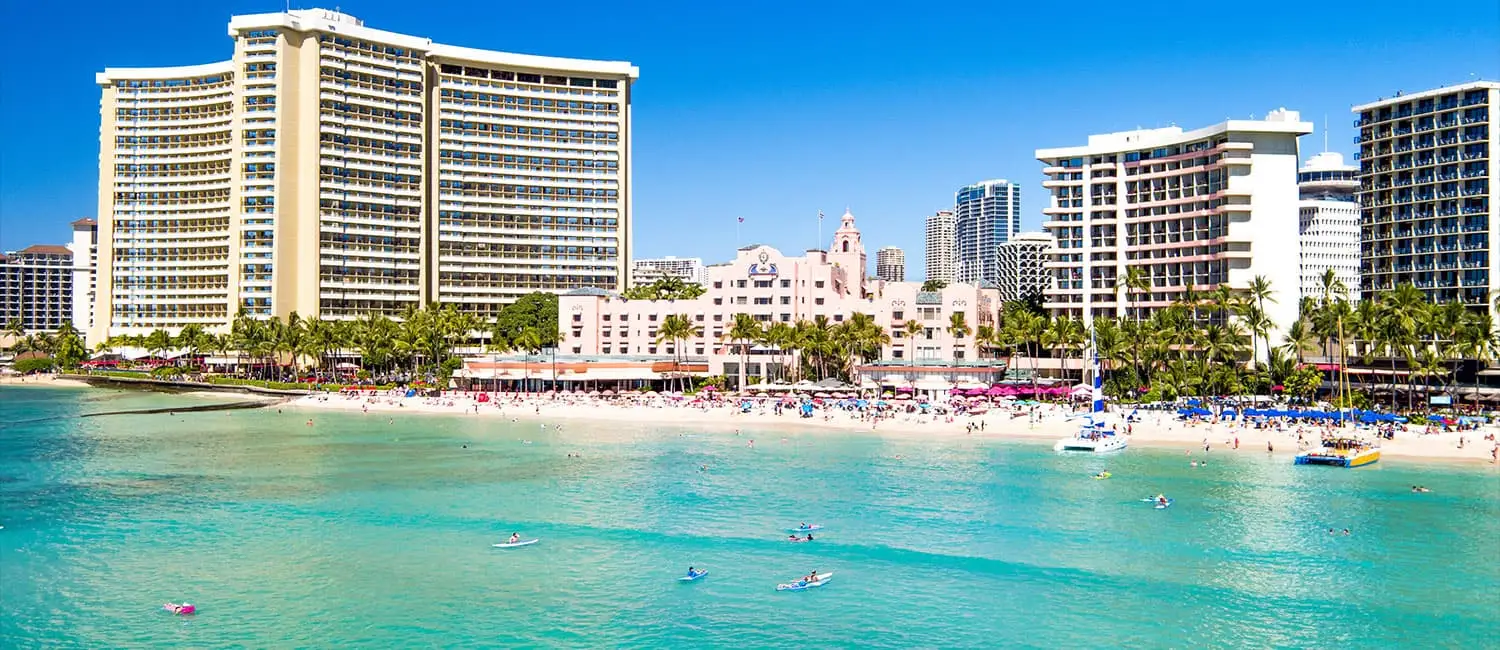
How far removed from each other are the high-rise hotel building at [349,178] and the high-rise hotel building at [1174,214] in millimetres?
82586

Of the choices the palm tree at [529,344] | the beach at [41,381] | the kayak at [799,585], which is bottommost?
the kayak at [799,585]

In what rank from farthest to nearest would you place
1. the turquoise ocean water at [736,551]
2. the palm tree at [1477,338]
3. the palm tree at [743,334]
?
the palm tree at [743,334] → the palm tree at [1477,338] → the turquoise ocean water at [736,551]

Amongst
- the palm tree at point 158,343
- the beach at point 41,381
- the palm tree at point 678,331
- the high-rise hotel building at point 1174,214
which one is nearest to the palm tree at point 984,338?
the high-rise hotel building at point 1174,214

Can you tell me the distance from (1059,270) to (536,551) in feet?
365

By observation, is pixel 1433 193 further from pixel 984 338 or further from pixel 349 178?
pixel 349 178

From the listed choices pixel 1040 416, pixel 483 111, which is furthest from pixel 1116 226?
pixel 483 111

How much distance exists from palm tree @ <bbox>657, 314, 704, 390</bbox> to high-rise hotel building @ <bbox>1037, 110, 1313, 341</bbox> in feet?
158

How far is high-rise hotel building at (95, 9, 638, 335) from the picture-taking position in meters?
177

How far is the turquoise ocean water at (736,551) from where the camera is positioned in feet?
139

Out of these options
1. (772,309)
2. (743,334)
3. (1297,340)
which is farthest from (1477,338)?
(772,309)

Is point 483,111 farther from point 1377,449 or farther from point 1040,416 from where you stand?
point 1377,449

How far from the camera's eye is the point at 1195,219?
14100cm

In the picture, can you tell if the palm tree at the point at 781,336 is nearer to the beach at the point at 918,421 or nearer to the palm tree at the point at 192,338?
the beach at the point at 918,421

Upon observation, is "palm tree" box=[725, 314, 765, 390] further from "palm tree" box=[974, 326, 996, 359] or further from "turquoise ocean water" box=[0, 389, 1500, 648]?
"turquoise ocean water" box=[0, 389, 1500, 648]
